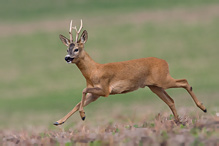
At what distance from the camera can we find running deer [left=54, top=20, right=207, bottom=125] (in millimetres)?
11930

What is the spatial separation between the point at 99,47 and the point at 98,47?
3.5 inches

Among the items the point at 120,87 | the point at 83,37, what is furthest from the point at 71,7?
the point at 120,87

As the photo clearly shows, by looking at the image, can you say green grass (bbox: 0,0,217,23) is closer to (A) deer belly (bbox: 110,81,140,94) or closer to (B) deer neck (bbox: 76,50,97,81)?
(A) deer belly (bbox: 110,81,140,94)

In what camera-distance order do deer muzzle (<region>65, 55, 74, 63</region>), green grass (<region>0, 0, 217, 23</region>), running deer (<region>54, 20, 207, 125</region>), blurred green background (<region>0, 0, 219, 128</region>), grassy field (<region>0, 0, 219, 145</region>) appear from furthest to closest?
green grass (<region>0, 0, 217, 23</region>), blurred green background (<region>0, 0, 219, 128</region>), grassy field (<region>0, 0, 219, 145</region>), running deer (<region>54, 20, 207, 125</region>), deer muzzle (<region>65, 55, 74, 63</region>)

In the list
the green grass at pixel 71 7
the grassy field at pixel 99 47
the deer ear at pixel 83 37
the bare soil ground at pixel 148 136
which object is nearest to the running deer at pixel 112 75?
the deer ear at pixel 83 37

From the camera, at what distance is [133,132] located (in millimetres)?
10320

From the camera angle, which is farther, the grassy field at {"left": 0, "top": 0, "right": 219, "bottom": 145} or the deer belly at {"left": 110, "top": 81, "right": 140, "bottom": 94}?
the grassy field at {"left": 0, "top": 0, "right": 219, "bottom": 145}

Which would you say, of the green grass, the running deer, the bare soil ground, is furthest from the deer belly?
the green grass

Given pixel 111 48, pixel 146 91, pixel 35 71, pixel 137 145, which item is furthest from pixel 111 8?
pixel 137 145

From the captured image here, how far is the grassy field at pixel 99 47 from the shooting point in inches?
1225

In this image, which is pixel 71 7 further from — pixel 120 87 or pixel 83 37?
pixel 120 87

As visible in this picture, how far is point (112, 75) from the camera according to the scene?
1220 centimetres

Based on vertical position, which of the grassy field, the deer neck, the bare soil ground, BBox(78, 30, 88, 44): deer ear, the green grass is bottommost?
the grassy field

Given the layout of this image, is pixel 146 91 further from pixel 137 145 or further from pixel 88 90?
pixel 137 145
